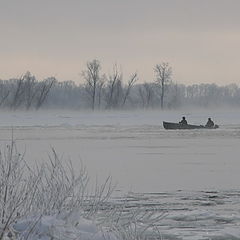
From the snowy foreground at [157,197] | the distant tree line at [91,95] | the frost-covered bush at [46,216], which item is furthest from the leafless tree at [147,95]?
the frost-covered bush at [46,216]

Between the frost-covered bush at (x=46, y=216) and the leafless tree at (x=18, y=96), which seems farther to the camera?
the leafless tree at (x=18, y=96)

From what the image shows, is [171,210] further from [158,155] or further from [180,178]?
[158,155]

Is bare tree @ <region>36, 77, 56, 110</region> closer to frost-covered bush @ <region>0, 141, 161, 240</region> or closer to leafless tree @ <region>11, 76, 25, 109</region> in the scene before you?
leafless tree @ <region>11, 76, 25, 109</region>

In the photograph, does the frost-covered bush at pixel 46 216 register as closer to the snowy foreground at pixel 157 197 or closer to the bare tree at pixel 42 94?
the snowy foreground at pixel 157 197

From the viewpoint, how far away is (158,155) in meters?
22.7

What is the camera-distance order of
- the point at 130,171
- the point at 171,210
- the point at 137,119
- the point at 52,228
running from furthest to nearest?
1. the point at 137,119
2. the point at 130,171
3. the point at 171,210
4. the point at 52,228

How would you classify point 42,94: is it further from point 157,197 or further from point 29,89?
point 157,197

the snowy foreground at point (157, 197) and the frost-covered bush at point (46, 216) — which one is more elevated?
the frost-covered bush at point (46, 216)

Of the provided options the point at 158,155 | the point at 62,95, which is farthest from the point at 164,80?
the point at 158,155

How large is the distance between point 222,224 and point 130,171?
7769 millimetres

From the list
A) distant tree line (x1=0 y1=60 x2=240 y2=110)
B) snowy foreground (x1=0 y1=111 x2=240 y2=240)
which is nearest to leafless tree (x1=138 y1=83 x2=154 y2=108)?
distant tree line (x1=0 y1=60 x2=240 y2=110)

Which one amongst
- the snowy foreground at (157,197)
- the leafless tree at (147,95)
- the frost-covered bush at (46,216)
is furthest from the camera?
the leafless tree at (147,95)

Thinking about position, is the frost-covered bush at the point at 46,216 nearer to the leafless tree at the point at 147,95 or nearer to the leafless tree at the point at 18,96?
the leafless tree at the point at 18,96

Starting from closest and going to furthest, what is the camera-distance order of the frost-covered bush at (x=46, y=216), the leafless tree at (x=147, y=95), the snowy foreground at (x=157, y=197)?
the frost-covered bush at (x=46, y=216) < the snowy foreground at (x=157, y=197) < the leafless tree at (x=147, y=95)
